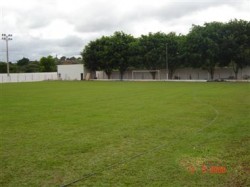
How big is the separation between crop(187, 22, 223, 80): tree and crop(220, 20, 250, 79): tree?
A: 1062 mm

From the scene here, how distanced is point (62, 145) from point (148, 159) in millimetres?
2615

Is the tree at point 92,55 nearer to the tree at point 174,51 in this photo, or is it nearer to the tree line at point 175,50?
the tree line at point 175,50

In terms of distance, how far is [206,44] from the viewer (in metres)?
55.5

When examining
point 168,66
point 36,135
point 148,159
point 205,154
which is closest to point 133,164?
point 148,159

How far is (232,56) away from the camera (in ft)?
183

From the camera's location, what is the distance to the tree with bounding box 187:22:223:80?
55159 millimetres

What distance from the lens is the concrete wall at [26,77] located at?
76.9 metres

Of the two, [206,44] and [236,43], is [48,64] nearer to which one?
[206,44]

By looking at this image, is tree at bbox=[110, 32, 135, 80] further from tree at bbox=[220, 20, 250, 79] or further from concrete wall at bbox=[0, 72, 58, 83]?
tree at bbox=[220, 20, 250, 79]

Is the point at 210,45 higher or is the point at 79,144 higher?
the point at 210,45

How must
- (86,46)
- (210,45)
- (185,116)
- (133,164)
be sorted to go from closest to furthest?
(133,164) → (185,116) → (210,45) → (86,46)

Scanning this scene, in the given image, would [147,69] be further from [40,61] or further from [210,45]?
[40,61]
